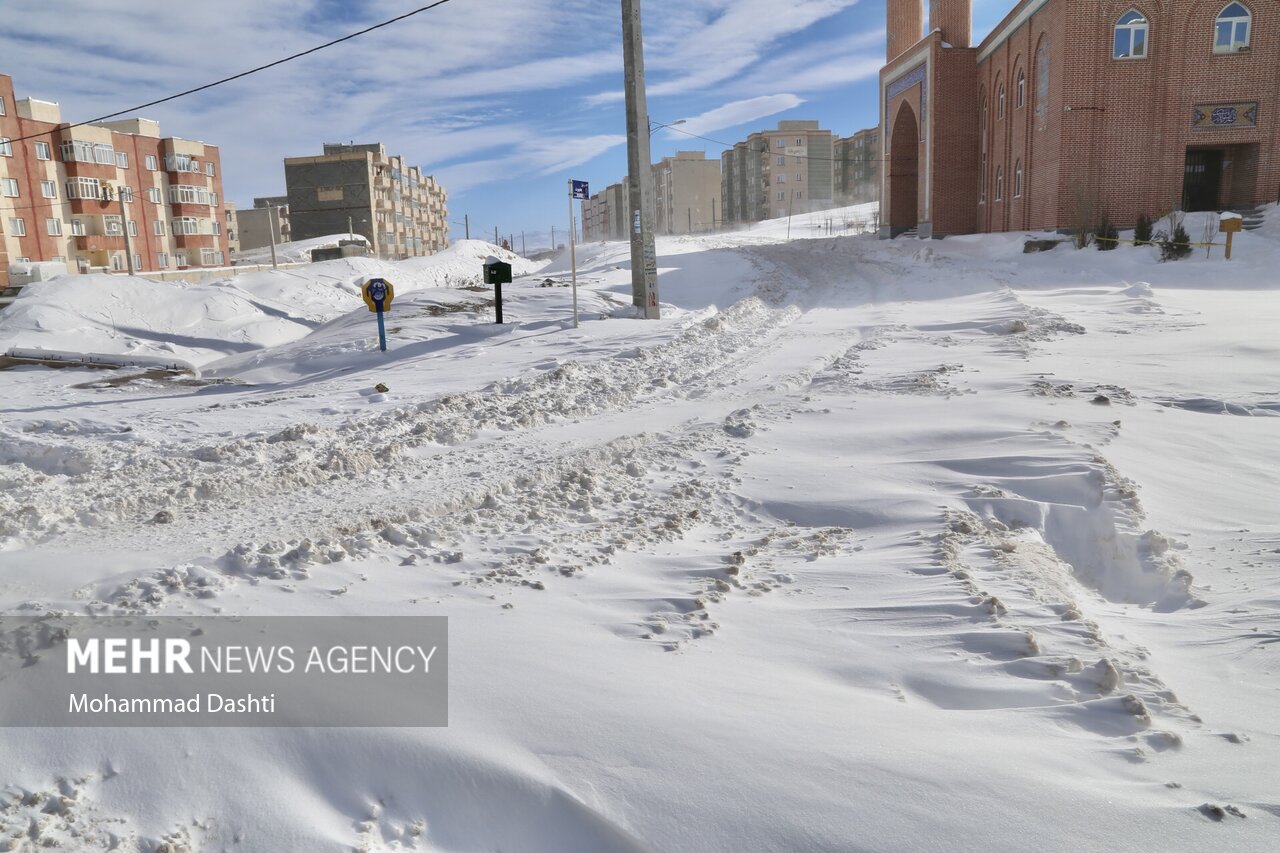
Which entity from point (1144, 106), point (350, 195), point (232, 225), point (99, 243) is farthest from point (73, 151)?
point (1144, 106)

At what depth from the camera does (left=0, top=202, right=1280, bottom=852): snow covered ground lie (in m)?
2.56

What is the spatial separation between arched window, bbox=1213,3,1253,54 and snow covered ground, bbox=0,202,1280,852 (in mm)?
21123

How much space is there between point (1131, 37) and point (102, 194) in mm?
58016

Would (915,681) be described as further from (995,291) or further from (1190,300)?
(995,291)

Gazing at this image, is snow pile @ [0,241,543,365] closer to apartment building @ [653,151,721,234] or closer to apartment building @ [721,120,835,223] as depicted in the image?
apartment building @ [721,120,835,223]

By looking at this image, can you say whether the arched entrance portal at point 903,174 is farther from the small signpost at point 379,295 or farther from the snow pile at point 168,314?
the small signpost at point 379,295

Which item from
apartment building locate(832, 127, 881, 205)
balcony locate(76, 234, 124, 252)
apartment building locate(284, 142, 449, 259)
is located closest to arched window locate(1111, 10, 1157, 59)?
balcony locate(76, 234, 124, 252)

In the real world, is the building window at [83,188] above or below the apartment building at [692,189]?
below

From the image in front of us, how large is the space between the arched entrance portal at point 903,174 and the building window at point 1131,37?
1333 cm

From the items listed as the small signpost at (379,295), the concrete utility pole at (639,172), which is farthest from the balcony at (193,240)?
the small signpost at (379,295)

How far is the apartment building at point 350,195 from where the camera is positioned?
284 ft

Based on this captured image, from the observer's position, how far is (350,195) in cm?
8675

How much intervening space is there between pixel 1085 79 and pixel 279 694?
3014 cm

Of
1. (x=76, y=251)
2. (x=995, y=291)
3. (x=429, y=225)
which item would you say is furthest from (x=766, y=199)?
(x=995, y=291)
